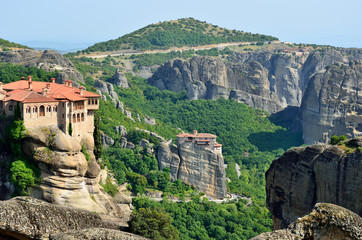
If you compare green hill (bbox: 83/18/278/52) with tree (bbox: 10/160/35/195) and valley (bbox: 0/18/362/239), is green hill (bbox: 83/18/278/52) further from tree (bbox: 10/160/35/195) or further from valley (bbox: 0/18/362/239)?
tree (bbox: 10/160/35/195)

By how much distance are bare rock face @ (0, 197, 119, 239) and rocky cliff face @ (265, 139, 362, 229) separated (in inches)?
840

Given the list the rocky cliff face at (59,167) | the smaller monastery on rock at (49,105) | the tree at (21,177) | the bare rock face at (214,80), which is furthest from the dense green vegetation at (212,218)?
the bare rock face at (214,80)

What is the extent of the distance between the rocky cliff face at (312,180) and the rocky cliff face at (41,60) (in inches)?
1862

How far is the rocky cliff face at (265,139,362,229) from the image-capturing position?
117 ft

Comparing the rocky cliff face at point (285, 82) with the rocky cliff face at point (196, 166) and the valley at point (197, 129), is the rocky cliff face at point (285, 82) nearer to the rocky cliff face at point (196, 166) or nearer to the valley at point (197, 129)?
the valley at point (197, 129)

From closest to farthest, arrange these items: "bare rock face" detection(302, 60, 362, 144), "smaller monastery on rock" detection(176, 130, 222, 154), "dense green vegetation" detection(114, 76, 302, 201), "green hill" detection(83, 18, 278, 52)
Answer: "smaller monastery on rock" detection(176, 130, 222, 154) → "dense green vegetation" detection(114, 76, 302, 201) → "bare rock face" detection(302, 60, 362, 144) → "green hill" detection(83, 18, 278, 52)

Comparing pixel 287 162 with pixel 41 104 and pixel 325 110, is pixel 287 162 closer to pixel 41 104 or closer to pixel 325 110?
pixel 41 104

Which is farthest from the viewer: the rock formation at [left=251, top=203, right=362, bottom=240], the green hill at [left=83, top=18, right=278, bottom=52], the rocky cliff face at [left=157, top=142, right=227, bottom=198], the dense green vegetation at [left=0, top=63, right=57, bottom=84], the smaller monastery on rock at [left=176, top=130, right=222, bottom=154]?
the green hill at [left=83, top=18, right=278, bottom=52]

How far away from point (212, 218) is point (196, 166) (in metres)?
14.4

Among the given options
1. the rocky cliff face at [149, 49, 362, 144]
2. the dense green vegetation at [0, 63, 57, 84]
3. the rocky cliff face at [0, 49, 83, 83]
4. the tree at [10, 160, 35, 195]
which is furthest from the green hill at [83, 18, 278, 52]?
the tree at [10, 160, 35, 195]

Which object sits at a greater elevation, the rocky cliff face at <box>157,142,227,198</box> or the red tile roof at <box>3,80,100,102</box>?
the red tile roof at <box>3,80,100,102</box>

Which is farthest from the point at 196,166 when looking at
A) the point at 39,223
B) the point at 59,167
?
the point at 39,223

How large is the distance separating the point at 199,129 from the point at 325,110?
81.3ft

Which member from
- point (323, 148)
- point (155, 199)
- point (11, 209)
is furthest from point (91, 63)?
point (11, 209)
